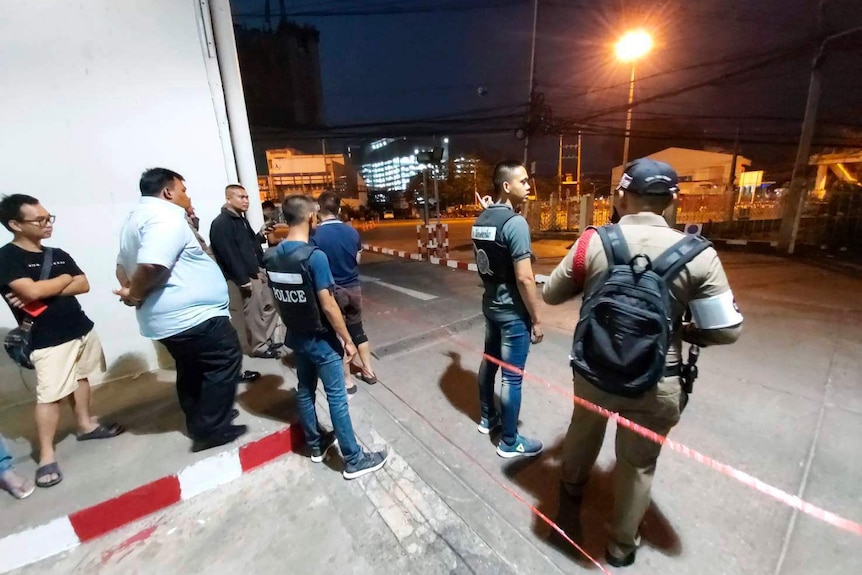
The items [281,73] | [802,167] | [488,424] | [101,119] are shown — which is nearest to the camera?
[488,424]

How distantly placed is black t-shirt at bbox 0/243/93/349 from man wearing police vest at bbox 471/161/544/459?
2.47 m

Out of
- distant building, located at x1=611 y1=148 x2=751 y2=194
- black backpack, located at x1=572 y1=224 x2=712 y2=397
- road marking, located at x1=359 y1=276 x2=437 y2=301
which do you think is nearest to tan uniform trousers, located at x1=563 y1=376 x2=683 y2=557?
black backpack, located at x1=572 y1=224 x2=712 y2=397

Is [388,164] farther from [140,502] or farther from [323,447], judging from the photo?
[140,502]

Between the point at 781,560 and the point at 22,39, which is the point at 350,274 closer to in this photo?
the point at 22,39

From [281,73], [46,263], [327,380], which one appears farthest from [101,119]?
[281,73]

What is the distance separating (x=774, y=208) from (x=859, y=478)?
51.2 ft

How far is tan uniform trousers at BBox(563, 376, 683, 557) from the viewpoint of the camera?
1.45m

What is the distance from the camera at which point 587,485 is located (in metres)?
2.16

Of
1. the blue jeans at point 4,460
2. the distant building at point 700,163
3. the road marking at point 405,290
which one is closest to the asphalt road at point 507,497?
the blue jeans at point 4,460

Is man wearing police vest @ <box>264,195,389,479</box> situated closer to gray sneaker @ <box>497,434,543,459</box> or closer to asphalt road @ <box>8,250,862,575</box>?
asphalt road @ <box>8,250,862,575</box>

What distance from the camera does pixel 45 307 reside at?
6.82ft

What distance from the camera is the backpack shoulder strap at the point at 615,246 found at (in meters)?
1.39

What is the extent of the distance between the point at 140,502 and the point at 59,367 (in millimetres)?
931

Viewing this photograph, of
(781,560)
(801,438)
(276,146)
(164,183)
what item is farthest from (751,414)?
(276,146)
